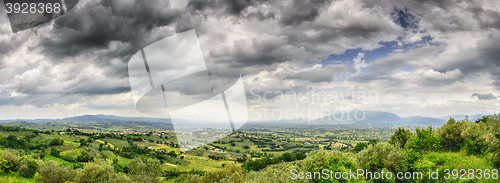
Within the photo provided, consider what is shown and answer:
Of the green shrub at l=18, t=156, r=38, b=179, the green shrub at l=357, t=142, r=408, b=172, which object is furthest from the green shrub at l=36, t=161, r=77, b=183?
the green shrub at l=357, t=142, r=408, b=172

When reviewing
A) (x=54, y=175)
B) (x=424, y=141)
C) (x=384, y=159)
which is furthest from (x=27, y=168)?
(x=424, y=141)

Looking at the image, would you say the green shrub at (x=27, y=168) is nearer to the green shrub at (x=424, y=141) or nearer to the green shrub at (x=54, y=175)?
the green shrub at (x=54, y=175)

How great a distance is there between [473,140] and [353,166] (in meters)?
23.3

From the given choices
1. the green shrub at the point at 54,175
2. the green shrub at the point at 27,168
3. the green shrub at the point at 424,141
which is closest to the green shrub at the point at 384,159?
the green shrub at the point at 424,141

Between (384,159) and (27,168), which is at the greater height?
(384,159)

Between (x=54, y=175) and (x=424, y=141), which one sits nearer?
(x=54, y=175)

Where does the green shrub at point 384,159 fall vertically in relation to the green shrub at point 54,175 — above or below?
above

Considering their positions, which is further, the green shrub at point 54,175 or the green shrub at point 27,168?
the green shrub at point 27,168

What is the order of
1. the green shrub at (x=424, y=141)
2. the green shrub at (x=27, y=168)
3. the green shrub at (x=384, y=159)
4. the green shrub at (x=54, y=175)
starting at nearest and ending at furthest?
the green shrub at (x=384, y=159) → the green shrub at (x=54, y=175) → the green shrub at (x=424, y=141) → the green shrub at (x=27, y=168)

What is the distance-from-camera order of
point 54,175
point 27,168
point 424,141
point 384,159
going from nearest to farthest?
point 384,159, point 54,175, point 424,141, point 27,168

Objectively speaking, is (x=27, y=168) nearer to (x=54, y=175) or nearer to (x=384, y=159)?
(x=54, y=175)

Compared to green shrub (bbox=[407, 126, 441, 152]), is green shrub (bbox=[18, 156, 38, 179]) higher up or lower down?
lower down

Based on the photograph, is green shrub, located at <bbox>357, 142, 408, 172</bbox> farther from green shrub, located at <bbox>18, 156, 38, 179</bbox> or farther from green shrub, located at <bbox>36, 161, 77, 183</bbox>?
green shrub, located at <bbox>18, 156, 38, 179</bbox>

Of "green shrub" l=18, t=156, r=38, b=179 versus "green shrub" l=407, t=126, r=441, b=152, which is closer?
"green shrub" l=407, t=126, r=441, b=152
